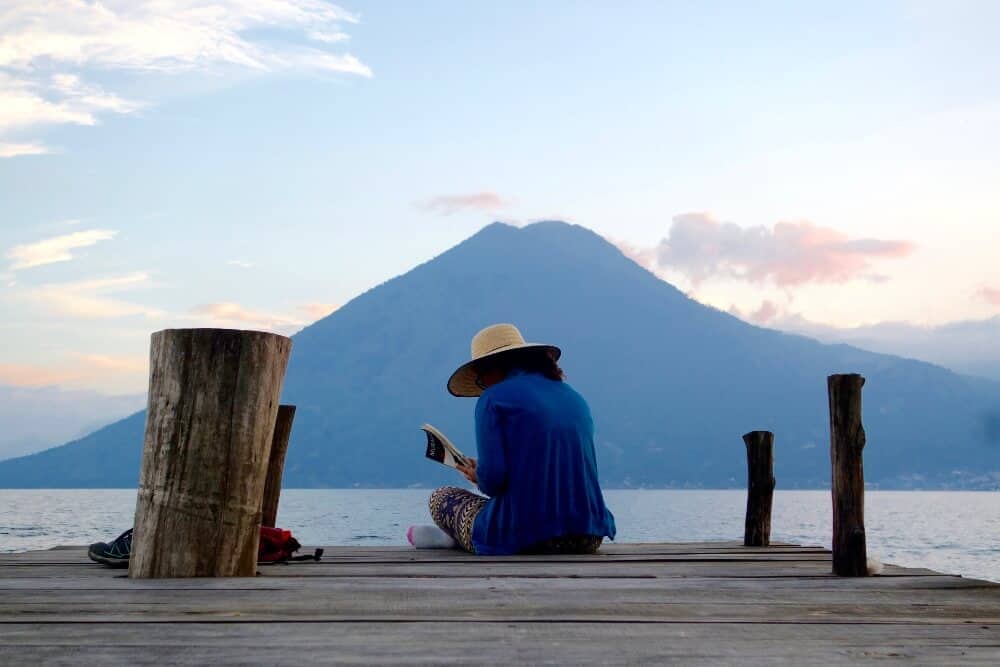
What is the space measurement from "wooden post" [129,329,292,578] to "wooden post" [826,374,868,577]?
2955 mm

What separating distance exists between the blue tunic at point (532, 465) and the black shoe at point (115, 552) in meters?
2.26

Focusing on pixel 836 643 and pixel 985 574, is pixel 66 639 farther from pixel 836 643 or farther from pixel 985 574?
pixel 985 574

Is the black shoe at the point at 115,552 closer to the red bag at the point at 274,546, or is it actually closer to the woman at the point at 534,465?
the red bag at the point at 274,546

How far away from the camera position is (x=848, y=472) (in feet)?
18.3

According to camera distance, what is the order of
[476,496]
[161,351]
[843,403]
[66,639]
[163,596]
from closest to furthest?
[66,639] → [163,596] → [161,351] → [843,403] → [476,496]

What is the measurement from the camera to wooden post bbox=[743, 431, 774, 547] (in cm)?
884

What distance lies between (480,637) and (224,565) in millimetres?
2215

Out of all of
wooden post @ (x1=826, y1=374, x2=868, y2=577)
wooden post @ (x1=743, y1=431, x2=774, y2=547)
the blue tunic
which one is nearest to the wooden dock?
wooden post @ (x1=826, y1=374, x2=868, y2=577)

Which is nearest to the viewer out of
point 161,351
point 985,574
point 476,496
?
point 161,351

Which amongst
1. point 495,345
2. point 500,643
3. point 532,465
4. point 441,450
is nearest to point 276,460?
point 441,450

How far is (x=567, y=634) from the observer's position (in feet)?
11.5

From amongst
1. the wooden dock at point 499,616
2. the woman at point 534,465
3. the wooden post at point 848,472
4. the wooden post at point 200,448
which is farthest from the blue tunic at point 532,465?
the wooden post at point 200,448

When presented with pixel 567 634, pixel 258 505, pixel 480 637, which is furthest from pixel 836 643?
pixel 258 505

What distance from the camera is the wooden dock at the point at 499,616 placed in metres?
3.17
